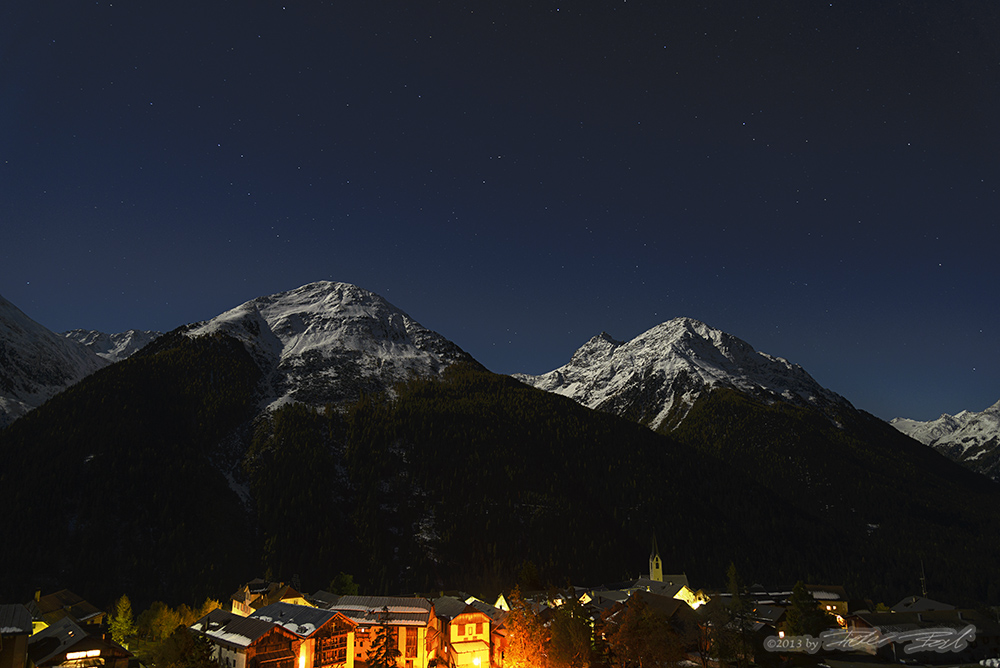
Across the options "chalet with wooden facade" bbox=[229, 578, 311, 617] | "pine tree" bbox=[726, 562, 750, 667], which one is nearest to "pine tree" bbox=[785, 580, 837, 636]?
"pine tree" bbox=[726, 562, 750, 667]

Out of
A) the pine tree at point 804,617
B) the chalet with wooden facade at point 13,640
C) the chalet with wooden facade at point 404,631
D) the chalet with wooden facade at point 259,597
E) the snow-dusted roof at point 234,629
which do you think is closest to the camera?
the chalet with wooden facade at point 13,640

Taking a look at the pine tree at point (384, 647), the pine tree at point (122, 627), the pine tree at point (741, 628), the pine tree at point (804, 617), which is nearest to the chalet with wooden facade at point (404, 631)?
the pine tree at point (384, 647)

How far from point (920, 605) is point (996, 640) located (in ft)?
144

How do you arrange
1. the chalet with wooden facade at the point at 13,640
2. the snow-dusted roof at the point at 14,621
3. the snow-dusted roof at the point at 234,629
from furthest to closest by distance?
the snow-dusted roof at the point at 234,629 < the snow-dusted roof at the point at 14,621 < the chalet with wooden facade at the point at 13,640

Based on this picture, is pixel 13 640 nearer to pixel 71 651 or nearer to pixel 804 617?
pixel 71 651

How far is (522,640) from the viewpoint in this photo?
102375mm

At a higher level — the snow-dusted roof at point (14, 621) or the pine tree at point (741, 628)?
the snow-dusted roof at point (14, 621)

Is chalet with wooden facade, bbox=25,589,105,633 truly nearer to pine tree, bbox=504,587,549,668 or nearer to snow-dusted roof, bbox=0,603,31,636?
snow-dusted roof, bbox=0,603,31,636

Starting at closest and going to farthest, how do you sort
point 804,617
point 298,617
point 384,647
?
point 298,617 < point 384,647 < point 804,617

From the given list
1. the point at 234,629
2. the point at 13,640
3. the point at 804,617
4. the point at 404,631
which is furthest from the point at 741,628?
the point at 13,640

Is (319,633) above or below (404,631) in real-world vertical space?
above

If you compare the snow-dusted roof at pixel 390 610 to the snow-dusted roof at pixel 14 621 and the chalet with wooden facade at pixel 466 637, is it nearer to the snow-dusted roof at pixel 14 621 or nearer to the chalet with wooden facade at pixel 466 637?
the chalet with wooden facade at pixel 466 637

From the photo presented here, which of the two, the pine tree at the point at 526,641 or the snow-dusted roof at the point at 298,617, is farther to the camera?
the pine tree at the point at 526,641

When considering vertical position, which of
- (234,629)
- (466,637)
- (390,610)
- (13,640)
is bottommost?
(466,637)
